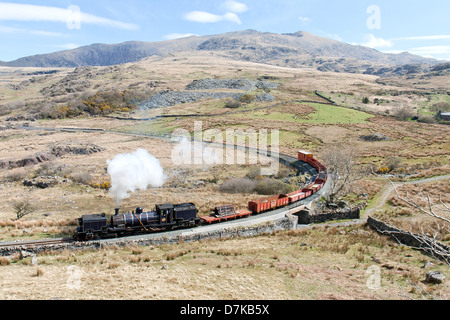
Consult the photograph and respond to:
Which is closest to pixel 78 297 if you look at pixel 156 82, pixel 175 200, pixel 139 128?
pixel 175 200

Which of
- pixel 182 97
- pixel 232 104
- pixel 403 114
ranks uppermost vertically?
pixel 182 97

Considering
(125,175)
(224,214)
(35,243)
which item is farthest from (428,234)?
(35,243)

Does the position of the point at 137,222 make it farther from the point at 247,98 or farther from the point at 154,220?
the point at 247,98

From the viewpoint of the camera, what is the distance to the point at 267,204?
116 ft

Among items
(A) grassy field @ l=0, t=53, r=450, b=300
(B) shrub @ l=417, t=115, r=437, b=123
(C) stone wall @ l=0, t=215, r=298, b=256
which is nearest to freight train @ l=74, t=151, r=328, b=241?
(C) stone wall @ l=0, t=215, r=298, b=256

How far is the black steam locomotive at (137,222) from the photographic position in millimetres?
24520

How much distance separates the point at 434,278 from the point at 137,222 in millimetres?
22667

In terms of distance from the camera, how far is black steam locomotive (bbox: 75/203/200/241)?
80.4 ft

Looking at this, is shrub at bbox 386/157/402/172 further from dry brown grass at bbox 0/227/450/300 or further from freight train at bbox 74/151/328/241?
dry brown grass at bbox 0/227/450/300

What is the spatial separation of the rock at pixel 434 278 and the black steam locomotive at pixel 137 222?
19.4 metres

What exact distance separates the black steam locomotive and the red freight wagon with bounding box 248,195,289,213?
7.92m

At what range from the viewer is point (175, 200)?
38.9 metres

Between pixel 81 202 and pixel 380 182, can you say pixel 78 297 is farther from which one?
pixel 380 182

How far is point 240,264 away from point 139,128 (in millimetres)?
86948
